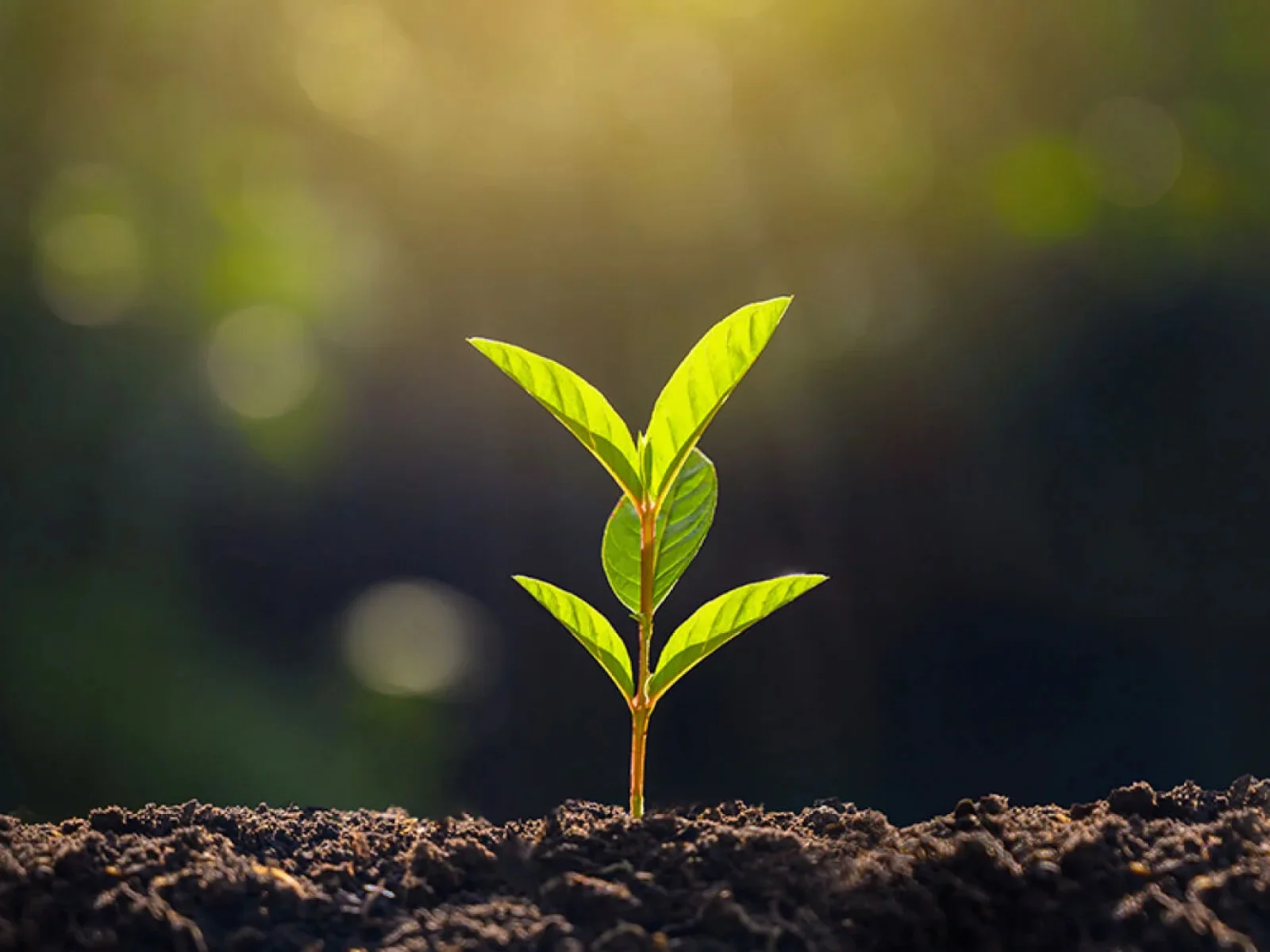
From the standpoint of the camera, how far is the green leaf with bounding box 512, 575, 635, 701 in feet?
4.54

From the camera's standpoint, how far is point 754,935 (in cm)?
103

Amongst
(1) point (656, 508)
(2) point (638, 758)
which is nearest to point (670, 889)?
(2) point (638, 758)

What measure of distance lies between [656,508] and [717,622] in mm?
164

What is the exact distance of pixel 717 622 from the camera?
140 cm

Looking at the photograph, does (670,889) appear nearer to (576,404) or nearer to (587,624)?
(587,624)

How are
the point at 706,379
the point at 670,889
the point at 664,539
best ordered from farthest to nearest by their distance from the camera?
the point at 664,539 → the point at 706,379 → the point at 670,889

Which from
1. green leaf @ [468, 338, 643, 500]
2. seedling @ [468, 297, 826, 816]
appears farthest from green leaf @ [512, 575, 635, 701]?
green leaf @ [468, 338, 643, 500]

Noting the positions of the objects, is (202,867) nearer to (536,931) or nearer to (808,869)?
(536,931)

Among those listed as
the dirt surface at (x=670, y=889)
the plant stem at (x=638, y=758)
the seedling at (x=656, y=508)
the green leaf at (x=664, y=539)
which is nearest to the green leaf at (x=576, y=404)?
the seedling at (x=656, y=508)

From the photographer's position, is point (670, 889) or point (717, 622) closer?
point (670, 889)

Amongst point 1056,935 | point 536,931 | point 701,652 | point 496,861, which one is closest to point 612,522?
point 701,652

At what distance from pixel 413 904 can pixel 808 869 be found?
0.42 m

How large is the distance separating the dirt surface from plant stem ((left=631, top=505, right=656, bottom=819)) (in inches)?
2.8

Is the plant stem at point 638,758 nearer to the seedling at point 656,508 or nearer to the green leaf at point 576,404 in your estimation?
the seedling at point 656,508
